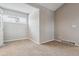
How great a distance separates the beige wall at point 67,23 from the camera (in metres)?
3.45

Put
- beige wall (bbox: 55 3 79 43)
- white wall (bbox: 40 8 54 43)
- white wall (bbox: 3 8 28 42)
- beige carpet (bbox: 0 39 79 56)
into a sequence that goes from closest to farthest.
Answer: beige carpet (bbox: 0 39 79 56) → beige wall (bbox: 55 3 79 43) → white wall (bbox: 40 8 54 43) → white wall (bbox: 3 8 28 42)

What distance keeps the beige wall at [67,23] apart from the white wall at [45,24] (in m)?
0.42

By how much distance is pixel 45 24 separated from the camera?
384cm

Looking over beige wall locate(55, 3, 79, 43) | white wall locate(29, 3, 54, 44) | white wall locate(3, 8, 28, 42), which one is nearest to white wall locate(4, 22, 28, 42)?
white wall locate(3, 8, 28, 42)

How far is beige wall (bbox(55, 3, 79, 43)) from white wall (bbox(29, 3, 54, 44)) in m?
0.42

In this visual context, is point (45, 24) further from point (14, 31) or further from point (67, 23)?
point (14, 31)

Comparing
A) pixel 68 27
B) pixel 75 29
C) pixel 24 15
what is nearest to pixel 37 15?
pixel 24 15

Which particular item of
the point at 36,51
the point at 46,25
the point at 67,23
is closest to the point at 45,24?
the point at 46,25

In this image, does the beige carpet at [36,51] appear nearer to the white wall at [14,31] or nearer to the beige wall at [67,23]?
the beige wall at [67,23]

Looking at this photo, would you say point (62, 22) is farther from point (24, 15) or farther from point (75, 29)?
point (24, 15)

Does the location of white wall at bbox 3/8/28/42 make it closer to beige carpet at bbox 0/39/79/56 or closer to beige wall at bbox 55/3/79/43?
beige carpet at bbox 0/39/79/56

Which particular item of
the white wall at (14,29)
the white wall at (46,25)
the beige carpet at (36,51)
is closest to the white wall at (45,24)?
the white wall at (46,25)

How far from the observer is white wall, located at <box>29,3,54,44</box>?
3.49m

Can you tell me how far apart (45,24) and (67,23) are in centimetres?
138
